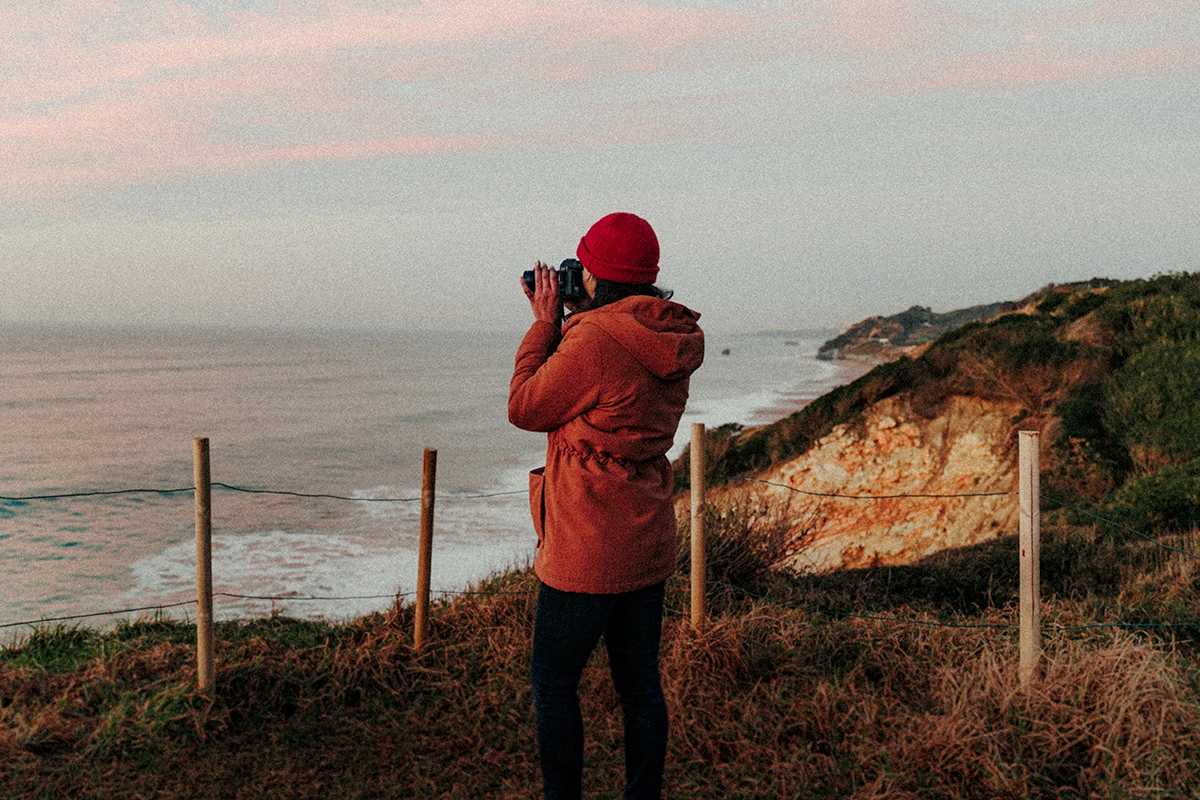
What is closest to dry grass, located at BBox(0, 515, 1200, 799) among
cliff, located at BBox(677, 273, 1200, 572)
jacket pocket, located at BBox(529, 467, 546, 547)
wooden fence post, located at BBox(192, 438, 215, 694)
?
wooden fence post, located at BBox(192, 438, 215, 694)

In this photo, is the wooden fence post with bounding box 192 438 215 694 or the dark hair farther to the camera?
the wooden fence post with bounding box 192 438 215 694

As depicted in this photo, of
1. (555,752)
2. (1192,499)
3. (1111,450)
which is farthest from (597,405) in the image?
(1111,450)

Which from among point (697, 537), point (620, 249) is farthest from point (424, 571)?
point (620, 249)

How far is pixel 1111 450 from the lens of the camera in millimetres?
11328

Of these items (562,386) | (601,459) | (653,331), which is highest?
(653,331)

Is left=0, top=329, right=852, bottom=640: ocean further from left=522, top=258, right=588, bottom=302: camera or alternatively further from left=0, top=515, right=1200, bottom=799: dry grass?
left=522, top=258, right=588, bottom=302: camera

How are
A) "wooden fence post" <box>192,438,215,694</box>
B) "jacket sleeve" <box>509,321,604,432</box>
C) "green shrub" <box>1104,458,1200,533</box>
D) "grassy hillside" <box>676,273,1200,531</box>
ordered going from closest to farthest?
1. "jacket sleeve" <box>509,321,604,432</box>
2. "wooden fence post" <box>192,438,215,694</box>
3. "green shrub" <box>1104,458,1200,533</box>
4. "grassy hillside" <box>676,273,1200,531</box>

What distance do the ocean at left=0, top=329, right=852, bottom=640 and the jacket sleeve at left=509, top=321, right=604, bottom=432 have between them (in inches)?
121

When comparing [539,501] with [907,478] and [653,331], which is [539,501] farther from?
[907,478]

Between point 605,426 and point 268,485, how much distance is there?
788 inches

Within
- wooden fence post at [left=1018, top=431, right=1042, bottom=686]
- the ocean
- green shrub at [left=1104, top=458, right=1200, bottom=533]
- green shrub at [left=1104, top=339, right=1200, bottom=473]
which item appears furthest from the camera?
the ocean

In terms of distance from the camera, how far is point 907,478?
1336cm

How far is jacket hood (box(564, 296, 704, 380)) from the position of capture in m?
2.46

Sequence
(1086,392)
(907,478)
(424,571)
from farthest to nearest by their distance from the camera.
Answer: (907,478) → (1086,392) → (424,571)
